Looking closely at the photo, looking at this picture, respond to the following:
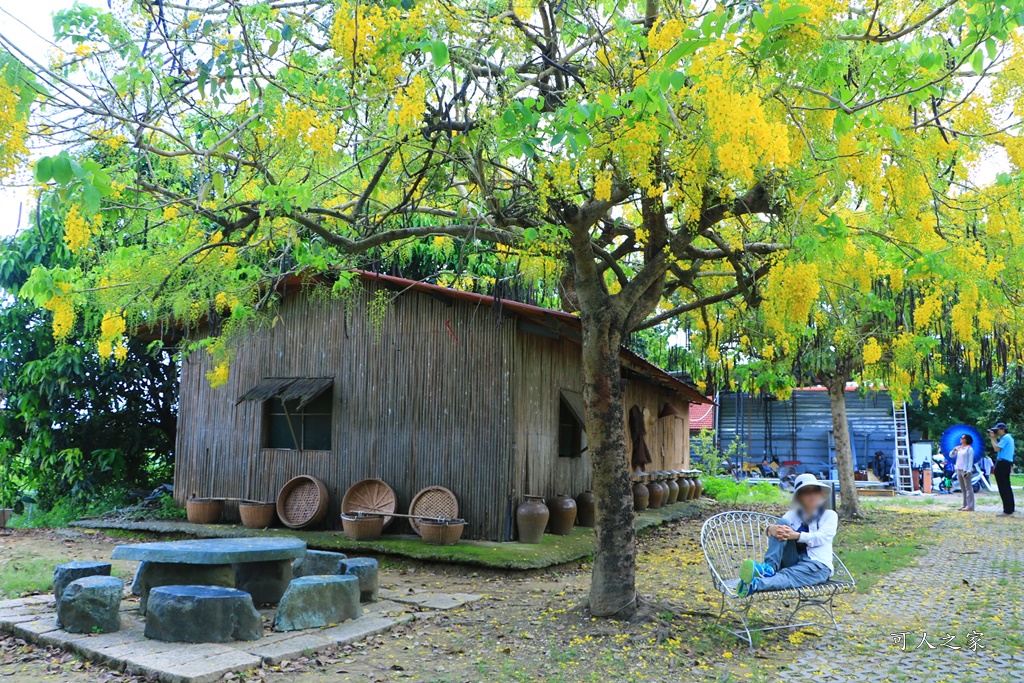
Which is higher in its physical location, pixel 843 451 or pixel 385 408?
pixel 385 408

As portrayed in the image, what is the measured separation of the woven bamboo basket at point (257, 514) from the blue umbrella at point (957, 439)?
23857 millimetres

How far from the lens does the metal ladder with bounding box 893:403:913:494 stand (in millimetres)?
22156

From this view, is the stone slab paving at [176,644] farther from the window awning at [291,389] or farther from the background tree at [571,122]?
the window awning at [291,389]

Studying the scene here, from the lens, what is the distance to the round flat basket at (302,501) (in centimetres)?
1030

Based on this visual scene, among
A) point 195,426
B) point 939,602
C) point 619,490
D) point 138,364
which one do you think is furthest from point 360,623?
point 138,364

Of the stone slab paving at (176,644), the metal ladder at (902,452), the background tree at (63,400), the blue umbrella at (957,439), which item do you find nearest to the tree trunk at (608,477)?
the stone slab paving at (176,644)

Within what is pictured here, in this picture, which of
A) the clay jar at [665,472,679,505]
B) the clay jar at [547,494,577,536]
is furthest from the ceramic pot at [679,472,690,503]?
the clay jar at [547,494,577,536]

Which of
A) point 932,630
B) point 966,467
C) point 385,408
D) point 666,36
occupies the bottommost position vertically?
point 932,630

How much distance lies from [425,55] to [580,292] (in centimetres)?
215

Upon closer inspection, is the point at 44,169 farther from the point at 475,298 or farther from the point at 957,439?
the point at 957,439

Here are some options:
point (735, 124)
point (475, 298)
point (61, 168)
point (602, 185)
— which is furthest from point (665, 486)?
point (61, 168)

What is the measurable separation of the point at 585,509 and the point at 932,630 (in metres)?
5.49

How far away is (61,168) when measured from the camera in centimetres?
345

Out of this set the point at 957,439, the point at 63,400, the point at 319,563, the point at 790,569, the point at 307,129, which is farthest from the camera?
the point at 957,439
